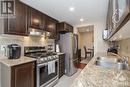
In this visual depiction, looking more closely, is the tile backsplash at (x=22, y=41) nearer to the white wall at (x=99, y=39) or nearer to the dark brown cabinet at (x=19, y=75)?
the dark brown cabinet at (x=19, y=75)

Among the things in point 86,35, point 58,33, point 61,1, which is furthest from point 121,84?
point 86,35

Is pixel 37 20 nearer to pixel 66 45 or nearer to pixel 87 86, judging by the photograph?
pixel 66 45

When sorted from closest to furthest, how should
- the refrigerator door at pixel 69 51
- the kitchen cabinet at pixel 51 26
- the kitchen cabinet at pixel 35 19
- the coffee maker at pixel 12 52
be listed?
the coffee maker at pixel 12 52 → the kitchen cabinet at pixel 35 19 → the kitchen cabinet at pixel 51 26 → the refrigerator door at pixel 69 51

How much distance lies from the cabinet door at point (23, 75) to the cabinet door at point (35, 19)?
102cm

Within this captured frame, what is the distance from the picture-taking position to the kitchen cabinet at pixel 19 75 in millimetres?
1735

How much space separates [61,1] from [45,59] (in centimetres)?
140

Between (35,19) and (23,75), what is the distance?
1.44m

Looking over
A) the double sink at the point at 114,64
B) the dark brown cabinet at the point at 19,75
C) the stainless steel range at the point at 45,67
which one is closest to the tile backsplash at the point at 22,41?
the stainless steel range at the point at 45,67

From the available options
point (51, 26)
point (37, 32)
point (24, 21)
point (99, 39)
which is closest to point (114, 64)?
point (37, 32)

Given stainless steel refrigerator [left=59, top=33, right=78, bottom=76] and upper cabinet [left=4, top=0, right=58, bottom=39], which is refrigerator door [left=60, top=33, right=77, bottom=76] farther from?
upper cabinet [left=4, top=0, right=58, bottom=39]

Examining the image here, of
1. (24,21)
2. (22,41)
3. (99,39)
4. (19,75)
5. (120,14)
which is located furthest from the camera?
(99,39)

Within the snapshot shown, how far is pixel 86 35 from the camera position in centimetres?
901

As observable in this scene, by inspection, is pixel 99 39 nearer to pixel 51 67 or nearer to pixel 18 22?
pixel 51 67

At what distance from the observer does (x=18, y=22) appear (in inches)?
86.4
